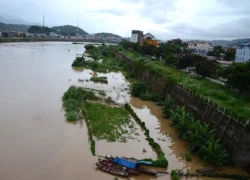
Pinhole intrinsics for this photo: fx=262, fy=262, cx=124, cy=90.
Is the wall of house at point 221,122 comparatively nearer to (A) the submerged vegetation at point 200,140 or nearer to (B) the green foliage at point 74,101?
(A) the submerged vegetation at point 200,140

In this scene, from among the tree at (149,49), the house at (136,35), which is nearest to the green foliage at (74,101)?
the tree at (149,49)

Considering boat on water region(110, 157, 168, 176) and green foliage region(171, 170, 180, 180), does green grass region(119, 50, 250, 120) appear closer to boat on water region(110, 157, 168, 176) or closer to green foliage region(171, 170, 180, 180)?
green foliage region(171, 170, 180, 180)

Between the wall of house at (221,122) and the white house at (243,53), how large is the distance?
97.3ft

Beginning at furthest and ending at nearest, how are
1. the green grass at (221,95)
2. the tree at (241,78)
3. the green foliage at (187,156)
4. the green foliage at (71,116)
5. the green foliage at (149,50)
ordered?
the green foliage at (149,50) → the tree at (241,78) → the green foliage at (71,116) → the green grass at (221,95) → the green foliage at (187,156)

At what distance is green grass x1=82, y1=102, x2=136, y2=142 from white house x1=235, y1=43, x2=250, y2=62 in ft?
124

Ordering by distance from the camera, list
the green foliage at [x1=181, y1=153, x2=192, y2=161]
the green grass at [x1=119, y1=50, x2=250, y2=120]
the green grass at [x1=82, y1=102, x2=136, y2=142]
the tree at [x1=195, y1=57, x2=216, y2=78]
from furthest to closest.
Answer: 1. the tree at [x1=195, y1=57, x2=216, y2=78]
2. the green grass at [x1=82, y1=102, x2=136, y2=142]
3. the green grass at [x1=119, y1=50, x2=250, y2=120]
4. the green foliage at [x1=181, y1=153, x2=192, y2=161]

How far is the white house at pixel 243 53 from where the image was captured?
5250cm

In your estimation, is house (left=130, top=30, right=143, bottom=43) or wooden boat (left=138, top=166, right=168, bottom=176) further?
house (left=130, top=30, right=143, bottom=43)

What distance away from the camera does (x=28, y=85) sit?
31578mm

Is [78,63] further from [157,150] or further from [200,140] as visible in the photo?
[200,140]

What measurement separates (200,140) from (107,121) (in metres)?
7.55

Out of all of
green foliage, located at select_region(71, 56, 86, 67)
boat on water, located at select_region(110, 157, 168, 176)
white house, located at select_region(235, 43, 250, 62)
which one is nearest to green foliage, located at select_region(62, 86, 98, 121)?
boat on water, located at select_region(110, 157, 168, 176)

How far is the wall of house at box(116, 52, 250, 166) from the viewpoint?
16.6m

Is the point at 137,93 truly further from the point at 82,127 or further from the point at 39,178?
the point at 39,178
